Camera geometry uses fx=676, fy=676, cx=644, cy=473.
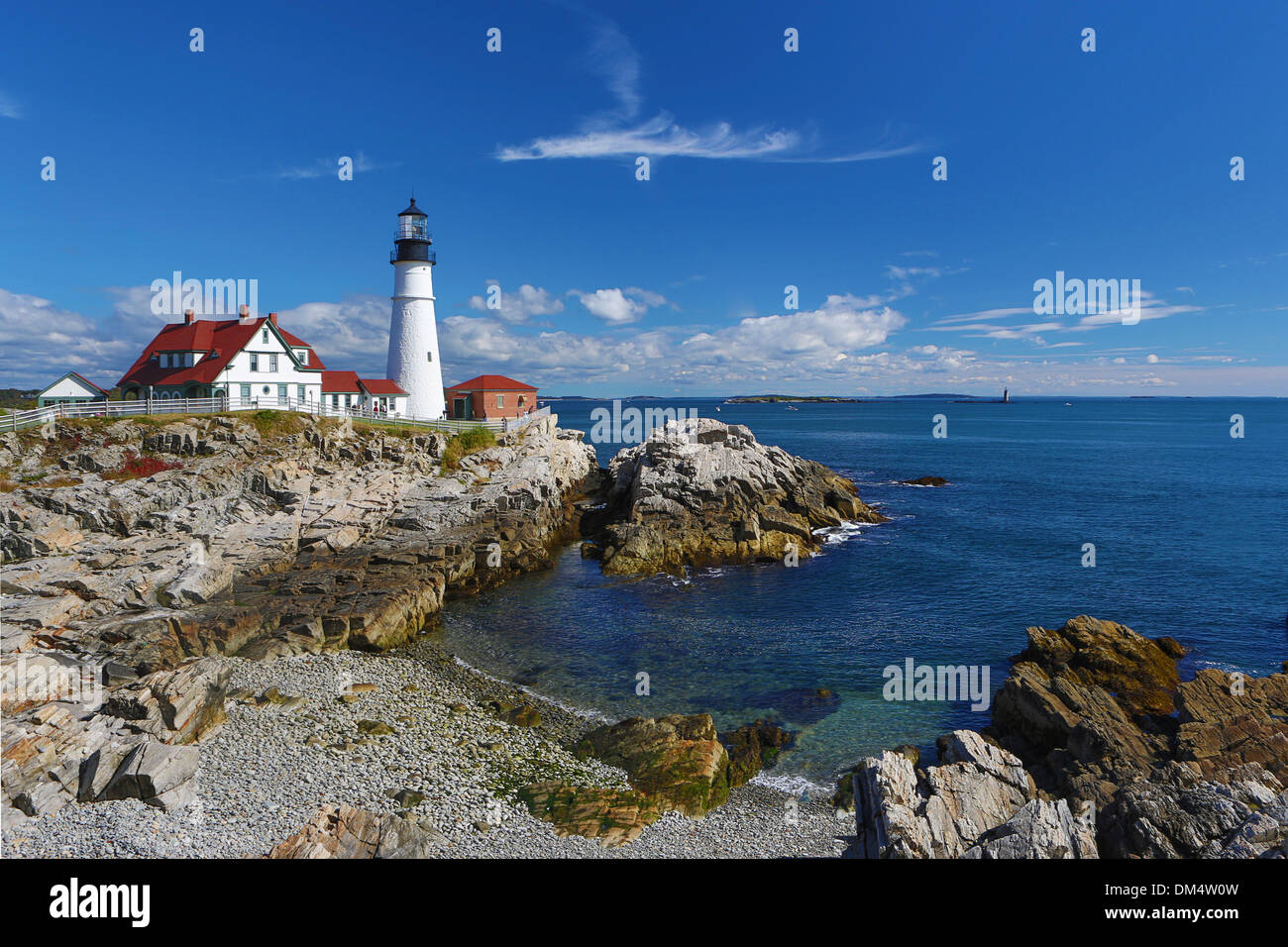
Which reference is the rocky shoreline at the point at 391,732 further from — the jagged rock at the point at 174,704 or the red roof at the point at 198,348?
the red roof at the point at 198,348

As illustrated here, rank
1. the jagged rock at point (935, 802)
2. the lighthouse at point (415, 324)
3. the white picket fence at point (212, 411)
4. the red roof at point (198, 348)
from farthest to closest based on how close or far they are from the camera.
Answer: the lighthouse at point (415, 324) < the red roof at point (198, 348) < the white picket fence at point (212, 411) < the jagged rock at point (935, 802)

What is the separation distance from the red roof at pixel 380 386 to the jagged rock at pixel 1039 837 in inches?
1981

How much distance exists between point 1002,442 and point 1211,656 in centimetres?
10039

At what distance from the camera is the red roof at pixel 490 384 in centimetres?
5941

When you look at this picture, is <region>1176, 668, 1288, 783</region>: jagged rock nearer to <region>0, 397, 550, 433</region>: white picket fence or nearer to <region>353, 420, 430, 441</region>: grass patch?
<region>353, 420, 430, 441</region>: grass patch

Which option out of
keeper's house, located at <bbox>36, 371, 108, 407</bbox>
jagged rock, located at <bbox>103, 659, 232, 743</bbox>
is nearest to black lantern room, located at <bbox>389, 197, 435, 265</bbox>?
keeper's house, located at <bbox>36, 371, 108, 407</bbox>

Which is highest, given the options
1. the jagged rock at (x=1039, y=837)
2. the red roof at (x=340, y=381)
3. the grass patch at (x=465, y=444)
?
the red roof at (x=340, y=381)

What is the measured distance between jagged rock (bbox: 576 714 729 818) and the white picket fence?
3536 centimetres

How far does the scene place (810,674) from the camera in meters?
23.7

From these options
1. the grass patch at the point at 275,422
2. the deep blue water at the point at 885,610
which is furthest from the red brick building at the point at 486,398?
the deep blue water at the point at 885,610

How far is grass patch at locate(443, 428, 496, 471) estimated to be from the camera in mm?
46562

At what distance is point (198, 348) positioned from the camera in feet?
151

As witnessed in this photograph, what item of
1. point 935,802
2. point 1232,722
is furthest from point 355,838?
point 1232,722

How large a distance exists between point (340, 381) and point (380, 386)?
9.91 ft
